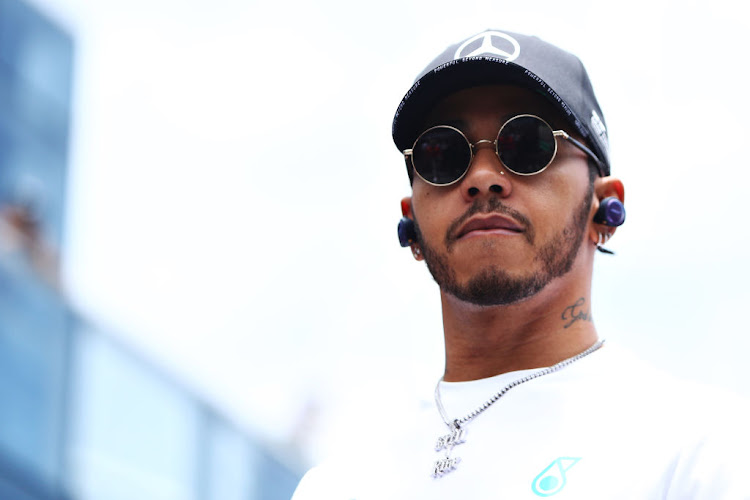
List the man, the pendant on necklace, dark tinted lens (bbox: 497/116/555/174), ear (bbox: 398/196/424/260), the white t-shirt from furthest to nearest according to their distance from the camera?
1. ear (bbox: 398/196/424/260)
2. dark tinted lens (bbox: 497/116/555/174)
3. the pendant on necklace
4. the man
5. the white t-shirt

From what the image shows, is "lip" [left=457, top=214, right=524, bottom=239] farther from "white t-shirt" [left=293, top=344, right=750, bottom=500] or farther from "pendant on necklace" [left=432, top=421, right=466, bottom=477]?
"pendant on necklace" [left=432, top=421, right=466, bottom=477]

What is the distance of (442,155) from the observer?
2785mm

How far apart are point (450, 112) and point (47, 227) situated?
55.3ft

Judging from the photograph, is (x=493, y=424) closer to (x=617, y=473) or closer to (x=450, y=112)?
(x=617, y=473)

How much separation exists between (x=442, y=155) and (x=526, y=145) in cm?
27

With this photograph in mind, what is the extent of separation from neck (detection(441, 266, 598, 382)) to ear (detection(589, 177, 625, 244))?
163mm

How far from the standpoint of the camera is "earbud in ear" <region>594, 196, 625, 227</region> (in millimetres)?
2783

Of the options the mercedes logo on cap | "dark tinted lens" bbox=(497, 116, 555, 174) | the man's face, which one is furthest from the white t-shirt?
the mercedes logo on cap

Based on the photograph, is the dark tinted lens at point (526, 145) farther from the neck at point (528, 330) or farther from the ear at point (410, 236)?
the ear at point (410, 236)

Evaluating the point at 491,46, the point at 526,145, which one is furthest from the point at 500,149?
the point at 491,46

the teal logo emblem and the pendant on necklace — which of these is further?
the pendant on necklace

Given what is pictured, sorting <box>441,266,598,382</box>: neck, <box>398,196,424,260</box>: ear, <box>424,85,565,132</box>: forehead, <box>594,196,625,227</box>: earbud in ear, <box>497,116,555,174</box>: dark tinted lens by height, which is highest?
<box>424,85,565,132</box>: forehead

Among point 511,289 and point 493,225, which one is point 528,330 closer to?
point 511,289

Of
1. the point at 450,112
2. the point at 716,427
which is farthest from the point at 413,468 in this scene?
the point at 450,112
